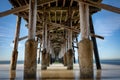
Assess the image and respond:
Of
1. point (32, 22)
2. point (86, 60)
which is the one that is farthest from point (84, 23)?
point (32, 22)

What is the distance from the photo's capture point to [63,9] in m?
14.0

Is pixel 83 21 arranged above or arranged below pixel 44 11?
below

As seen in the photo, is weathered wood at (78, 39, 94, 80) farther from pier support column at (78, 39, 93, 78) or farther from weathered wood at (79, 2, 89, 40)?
weathered wood at (79, 2, 89, 40)

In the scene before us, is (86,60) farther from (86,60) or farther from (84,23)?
(84,23)

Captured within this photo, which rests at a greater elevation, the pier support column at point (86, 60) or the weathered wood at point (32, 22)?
the weathered wood at point (32, 22)

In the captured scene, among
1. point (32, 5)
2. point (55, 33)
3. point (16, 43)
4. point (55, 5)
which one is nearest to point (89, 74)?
point (32, 5)

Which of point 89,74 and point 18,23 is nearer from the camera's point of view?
point 89,74

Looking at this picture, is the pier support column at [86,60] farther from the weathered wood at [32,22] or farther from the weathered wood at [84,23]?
the weathered wood at [32,22]

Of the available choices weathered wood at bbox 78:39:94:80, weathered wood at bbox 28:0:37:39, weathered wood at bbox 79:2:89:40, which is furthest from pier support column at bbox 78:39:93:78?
weathered wood at bbox 28:0:37:39

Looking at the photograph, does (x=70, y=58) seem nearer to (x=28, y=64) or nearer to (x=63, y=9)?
(x=63, y=9)

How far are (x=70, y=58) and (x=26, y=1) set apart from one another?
5147 millimetres

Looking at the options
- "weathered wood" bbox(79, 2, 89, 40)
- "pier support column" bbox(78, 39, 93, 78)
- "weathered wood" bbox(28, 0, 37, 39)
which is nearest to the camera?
"pier support column" bbox(78, 39, 93, 78)

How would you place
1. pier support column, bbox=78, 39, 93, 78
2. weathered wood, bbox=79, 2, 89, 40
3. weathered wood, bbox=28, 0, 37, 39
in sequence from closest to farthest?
pier support column, bbox=78, 39, 93, 78 < weathered wood, bbox=79, 2, 89, 40 < weathered wood, bbox=28, 0, 37, 39

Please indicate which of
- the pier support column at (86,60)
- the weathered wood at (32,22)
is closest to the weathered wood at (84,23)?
the pier support column at (86,60)
